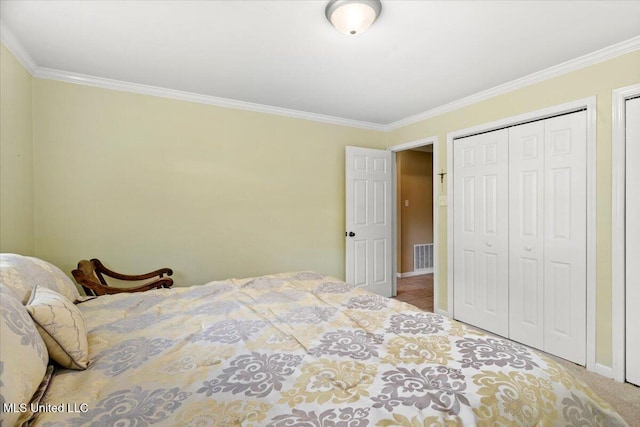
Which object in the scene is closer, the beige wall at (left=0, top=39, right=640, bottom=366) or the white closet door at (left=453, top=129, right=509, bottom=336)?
the beige wall at (left=0, top=39, right=640, bottom=366)

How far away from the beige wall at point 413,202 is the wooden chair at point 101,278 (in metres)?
4.23

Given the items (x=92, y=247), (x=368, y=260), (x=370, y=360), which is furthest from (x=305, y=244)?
(x=370, y=360)

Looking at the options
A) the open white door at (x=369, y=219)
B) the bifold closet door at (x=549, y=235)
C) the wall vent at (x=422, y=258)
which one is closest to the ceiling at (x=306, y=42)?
the bifold closet door at (x=549, y=235)

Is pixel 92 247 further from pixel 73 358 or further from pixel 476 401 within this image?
pixel 476 401

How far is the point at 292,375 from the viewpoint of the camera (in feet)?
3.49

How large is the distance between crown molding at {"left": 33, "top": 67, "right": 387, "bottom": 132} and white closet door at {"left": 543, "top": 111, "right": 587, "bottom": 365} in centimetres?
229

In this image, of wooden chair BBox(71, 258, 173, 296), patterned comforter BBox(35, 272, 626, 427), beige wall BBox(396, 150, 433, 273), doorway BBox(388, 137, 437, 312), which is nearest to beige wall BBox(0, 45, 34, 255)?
wooden chair BBox(71, 258, 173, 296)

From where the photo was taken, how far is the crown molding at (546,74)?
219cm

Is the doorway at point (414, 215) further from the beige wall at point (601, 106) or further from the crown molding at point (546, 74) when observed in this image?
the beige wall at point (601, 106)

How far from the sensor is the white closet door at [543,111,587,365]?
8.00 feet

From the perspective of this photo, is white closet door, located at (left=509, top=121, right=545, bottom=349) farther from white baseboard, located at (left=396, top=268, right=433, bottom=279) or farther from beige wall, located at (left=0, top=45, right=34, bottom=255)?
beige wall, located at (left=0, top=45, right=34, bottom=255)

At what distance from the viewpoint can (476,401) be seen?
927 mm

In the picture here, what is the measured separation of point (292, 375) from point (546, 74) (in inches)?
122

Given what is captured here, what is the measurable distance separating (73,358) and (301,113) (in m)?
3.26
